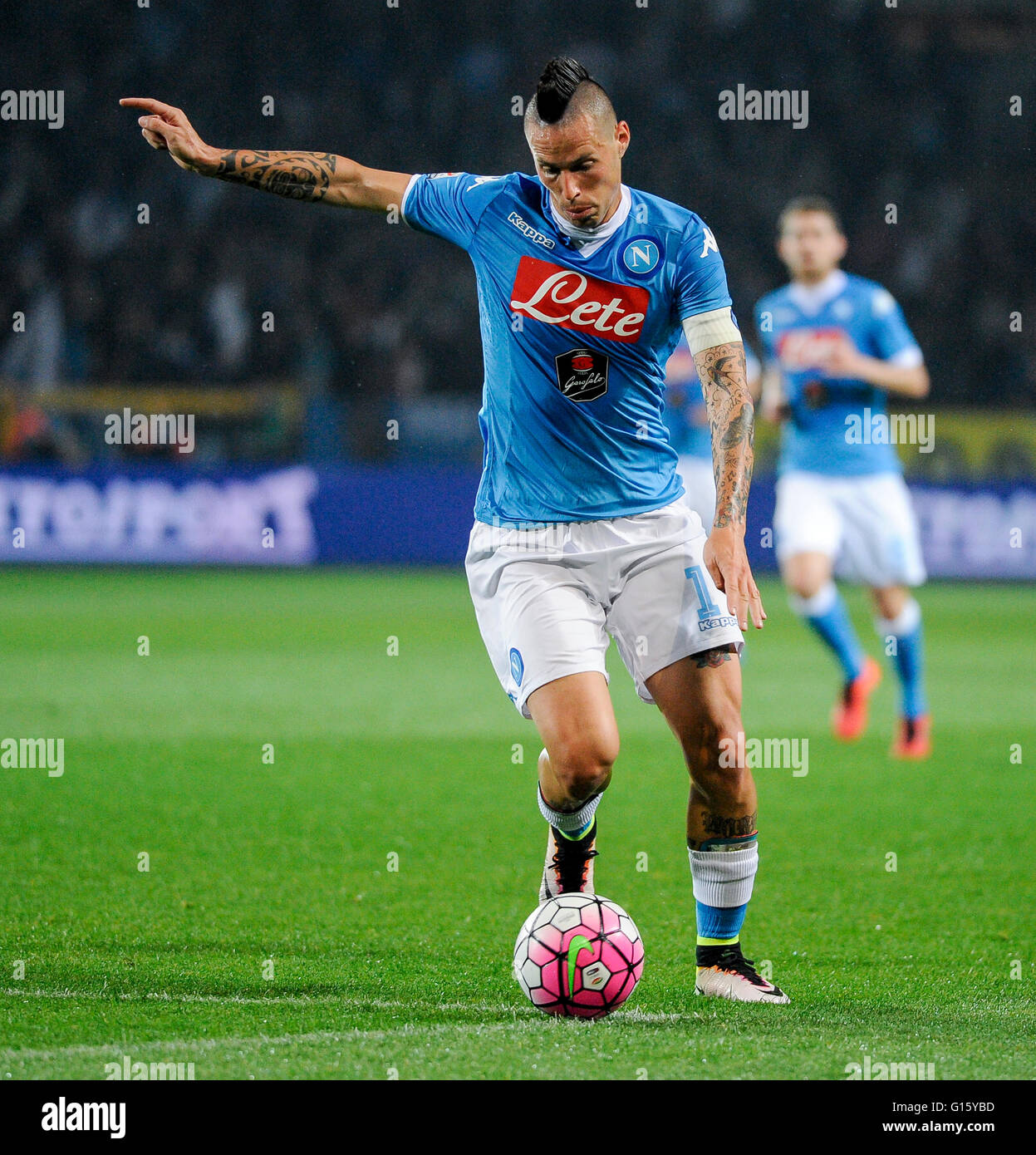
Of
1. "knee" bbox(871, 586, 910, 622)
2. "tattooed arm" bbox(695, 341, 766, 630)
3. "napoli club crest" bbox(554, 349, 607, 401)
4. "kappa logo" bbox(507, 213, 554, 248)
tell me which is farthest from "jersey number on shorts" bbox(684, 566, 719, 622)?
"knee" bbox(871, 586, 910, 622)

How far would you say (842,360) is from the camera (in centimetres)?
869

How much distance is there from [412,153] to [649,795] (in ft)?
56.6

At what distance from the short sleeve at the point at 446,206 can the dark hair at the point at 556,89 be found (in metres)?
0.37

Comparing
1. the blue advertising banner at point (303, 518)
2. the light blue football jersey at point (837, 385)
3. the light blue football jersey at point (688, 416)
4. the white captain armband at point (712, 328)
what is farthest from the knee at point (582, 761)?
the blue advertising banner at point (303, 518)

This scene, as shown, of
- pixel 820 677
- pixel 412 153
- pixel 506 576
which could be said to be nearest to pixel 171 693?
pixel 820 677

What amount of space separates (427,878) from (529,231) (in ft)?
7.89

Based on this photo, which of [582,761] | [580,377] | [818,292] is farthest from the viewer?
[818,292]

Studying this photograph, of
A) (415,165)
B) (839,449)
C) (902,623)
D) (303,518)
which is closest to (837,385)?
(839,449)

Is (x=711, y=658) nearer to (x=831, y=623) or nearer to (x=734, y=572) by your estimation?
(x=734, y=572)

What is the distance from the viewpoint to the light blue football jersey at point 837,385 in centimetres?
893

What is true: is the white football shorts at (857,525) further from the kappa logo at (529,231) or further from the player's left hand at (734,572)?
the player's left hand at (734,572)

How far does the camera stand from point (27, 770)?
745cm

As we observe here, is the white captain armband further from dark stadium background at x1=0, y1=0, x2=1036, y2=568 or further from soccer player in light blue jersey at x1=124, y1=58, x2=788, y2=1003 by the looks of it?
dark stadium background at x1=0, y1=0, x2=1036, y2=568

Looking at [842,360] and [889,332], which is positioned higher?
[889,332]
